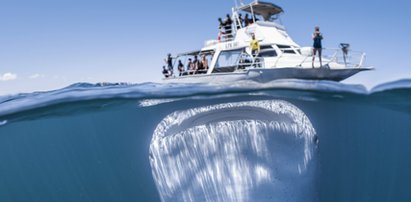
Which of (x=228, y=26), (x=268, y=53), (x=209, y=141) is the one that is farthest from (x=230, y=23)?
(x=209, y=141)

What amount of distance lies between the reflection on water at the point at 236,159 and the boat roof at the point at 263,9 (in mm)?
14107

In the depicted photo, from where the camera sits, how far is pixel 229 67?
1766cm

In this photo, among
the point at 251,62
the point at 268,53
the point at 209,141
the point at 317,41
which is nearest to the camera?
the point at 209,141

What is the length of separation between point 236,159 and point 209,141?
64cm

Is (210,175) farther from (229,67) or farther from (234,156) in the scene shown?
(229,67)

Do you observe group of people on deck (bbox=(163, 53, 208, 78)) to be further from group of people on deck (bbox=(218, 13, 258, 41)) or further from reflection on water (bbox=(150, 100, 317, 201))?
reflection on water (bbox=(150, 100, 317, 201))

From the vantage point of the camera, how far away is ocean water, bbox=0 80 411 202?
5387 millimetres

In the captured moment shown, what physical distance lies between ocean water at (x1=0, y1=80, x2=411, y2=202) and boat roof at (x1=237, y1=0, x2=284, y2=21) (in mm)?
9263

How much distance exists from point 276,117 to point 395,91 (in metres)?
5.24

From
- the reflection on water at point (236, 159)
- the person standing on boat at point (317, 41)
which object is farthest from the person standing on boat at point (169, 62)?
the reflection on water at point (236, 159)

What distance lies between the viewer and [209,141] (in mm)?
5812

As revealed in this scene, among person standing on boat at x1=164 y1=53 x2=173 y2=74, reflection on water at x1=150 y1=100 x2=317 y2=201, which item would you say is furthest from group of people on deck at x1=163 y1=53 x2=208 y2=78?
reflection on water at x1=150 y1=100 x2=317 y2=201

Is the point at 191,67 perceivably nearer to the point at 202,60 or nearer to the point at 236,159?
the point at 202,60

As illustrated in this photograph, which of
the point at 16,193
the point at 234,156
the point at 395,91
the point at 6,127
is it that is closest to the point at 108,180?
the point at 16,193
